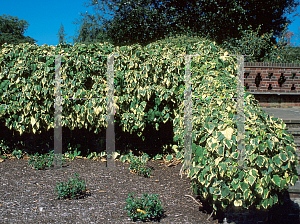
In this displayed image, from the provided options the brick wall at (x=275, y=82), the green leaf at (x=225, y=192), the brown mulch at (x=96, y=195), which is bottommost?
the brown mulch at (x=96, y=195)

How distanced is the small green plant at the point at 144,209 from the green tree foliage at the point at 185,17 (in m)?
11.4

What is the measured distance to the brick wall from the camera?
876 cm

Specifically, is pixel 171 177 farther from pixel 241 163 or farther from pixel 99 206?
pixel 241 163

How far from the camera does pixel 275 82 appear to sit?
8.77 metres

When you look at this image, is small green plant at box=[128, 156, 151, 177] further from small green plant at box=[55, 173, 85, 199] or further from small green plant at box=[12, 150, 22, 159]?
small green plant at box=[12, 150, 22, 159]

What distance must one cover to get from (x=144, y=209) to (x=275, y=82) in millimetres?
6996

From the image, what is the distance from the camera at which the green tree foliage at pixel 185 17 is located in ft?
45.6

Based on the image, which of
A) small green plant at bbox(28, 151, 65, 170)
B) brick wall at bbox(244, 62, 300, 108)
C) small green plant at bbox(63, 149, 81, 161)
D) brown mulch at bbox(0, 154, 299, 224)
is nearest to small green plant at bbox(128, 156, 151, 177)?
brown mulch at bbox(0, 154, 299, 224)

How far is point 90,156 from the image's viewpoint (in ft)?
Result: 18.0

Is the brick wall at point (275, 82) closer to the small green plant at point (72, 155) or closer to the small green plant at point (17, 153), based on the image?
the small green plant at point (72, 155)

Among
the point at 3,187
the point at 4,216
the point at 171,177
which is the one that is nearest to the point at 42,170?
the point at 3,187

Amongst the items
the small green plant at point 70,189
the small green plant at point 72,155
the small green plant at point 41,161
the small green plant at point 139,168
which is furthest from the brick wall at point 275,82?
the small green plant at point 70,189

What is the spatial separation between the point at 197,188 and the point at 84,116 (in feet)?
8.19

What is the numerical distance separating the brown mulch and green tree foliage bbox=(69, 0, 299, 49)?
1012cm
